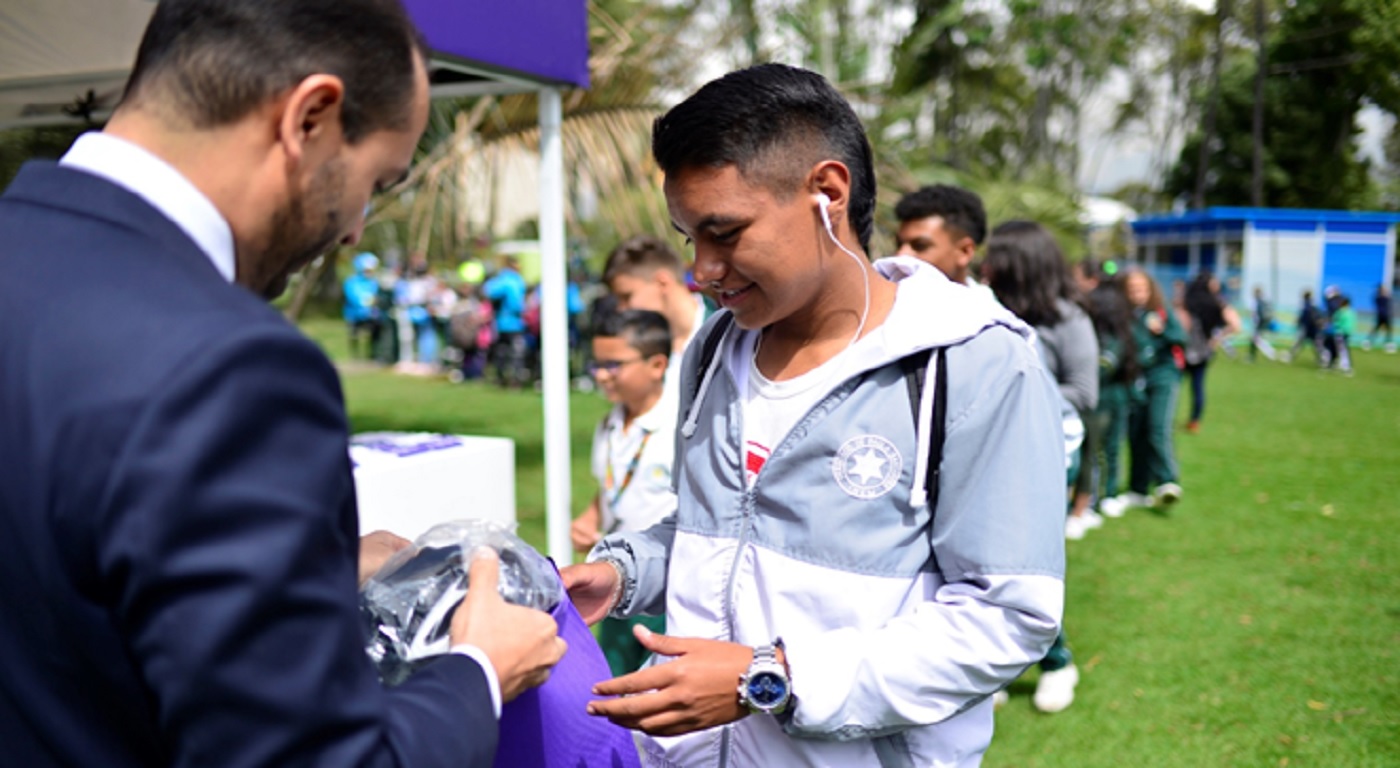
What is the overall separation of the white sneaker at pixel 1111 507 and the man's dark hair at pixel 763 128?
22.9 feet

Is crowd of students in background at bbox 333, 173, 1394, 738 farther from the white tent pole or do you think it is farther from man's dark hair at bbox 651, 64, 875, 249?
man's dark hair at bbox 651, 64, 875, 249

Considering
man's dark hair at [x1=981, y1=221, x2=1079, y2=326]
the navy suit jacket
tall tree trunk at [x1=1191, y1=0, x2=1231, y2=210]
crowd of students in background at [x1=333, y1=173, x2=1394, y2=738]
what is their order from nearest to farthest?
the navy suit jacket, crowd of students in background at [x1=333, y1=173, x2=1394, y2=738], man's dark hair at [x1=981, y1=221, x2=1079, y2=326], tall tree trunk at [x1=1191, y1=0, x2=1231, y2=210]

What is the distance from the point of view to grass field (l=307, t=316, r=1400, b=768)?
414cm

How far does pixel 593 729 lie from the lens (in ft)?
4.81

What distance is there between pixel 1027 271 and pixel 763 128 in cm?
362

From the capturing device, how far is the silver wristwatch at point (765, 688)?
58.0 inches

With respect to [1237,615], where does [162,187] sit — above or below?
above

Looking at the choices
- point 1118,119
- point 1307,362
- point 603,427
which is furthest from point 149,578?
point 1118,119

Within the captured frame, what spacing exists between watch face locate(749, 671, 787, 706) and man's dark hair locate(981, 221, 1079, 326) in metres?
3.71

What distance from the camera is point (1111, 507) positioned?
7.90 meters

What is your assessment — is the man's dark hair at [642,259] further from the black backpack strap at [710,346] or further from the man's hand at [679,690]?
the man's hand at [679,690]

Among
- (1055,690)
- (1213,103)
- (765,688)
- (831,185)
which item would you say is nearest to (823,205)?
(831,185)

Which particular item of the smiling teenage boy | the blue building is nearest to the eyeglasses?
the smiling teenage boy

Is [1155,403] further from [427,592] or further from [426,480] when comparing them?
[427,592]
